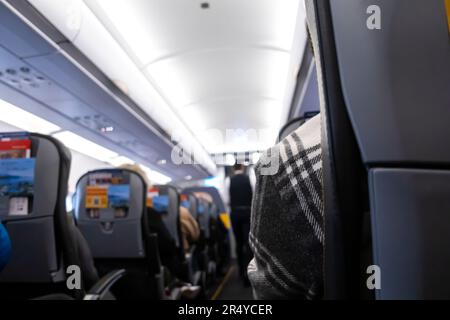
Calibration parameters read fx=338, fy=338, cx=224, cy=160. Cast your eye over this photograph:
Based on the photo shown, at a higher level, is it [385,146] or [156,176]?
[156,176]

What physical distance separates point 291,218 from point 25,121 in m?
3.03

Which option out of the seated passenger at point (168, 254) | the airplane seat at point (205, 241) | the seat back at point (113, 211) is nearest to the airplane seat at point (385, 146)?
the seat back at point (113, 211)

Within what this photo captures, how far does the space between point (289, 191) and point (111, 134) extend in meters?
4.01

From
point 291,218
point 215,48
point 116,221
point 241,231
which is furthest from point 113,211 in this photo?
point 241,231

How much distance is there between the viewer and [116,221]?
8.13ft

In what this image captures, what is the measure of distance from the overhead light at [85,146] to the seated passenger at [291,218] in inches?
148

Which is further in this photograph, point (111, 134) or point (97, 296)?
point (111, 134)

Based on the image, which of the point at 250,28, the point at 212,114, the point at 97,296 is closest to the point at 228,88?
the point at 212,114

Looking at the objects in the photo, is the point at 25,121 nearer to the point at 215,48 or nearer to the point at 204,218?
the point at 215,48

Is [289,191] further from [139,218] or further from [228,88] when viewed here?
[228,88]

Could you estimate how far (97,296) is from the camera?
5.57 feet

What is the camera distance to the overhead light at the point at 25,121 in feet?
8.06

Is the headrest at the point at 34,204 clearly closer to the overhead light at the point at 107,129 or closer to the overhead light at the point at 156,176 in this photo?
the overhead light at the point at 107,129

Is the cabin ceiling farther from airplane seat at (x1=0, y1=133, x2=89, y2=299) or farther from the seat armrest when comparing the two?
the seat armrest
